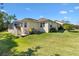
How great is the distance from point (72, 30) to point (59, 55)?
0.26 metres

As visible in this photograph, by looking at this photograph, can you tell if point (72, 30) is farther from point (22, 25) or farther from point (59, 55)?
point (22, 25)

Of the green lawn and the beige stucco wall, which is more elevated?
the beige stucco wall

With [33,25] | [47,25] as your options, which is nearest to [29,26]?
[33,25]

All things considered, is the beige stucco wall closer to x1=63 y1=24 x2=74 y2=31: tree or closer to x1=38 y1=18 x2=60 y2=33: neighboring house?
x1=38 y1=18 x2=60 y2=33: neighboring house

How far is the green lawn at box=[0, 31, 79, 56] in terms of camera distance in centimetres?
271

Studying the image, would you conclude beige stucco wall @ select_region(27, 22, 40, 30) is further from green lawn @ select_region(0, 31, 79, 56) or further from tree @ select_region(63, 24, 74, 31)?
tree @ select_region(63, 24, 74, 31)

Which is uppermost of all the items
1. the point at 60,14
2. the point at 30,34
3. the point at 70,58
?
the point at 60,14

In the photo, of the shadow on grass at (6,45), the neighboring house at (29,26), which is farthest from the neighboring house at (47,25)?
the shadow on grass at (6,45)

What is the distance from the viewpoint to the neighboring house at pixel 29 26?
2742 mm

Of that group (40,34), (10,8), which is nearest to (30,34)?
(40,34)

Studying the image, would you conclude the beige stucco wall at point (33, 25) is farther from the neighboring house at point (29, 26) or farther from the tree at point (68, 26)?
the tree at point (68, 26)

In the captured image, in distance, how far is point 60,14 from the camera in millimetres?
2729

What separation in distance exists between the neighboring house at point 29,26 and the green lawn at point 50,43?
48mm

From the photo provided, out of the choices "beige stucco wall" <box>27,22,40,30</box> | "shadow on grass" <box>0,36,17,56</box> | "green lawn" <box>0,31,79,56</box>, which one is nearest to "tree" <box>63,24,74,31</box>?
"green lawn" <box>0,31,79,56</box>
